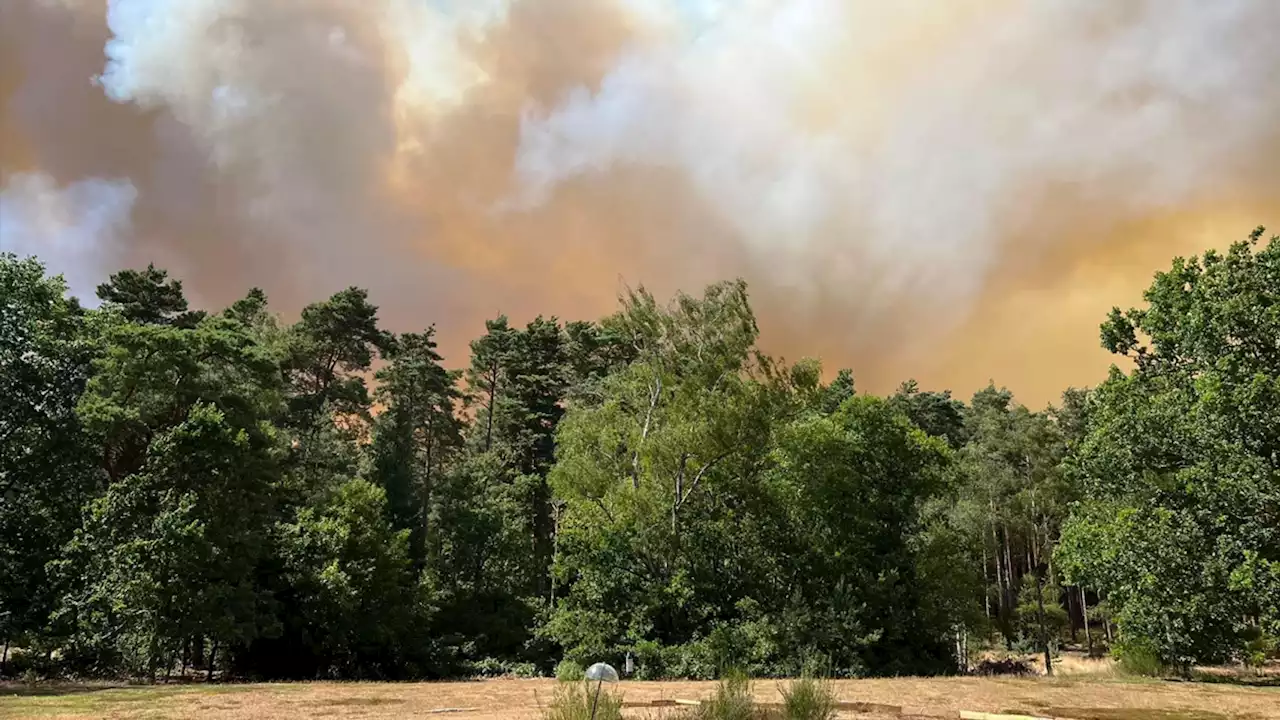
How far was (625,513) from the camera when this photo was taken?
2912cm

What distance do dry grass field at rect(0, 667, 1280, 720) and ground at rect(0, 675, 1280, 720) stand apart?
0.7 inches

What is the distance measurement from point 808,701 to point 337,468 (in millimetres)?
39647

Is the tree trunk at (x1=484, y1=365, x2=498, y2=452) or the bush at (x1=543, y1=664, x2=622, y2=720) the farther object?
the tree trunk at (x1=484, y1=365, x2=498, y2=452)

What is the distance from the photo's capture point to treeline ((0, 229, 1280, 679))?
21.8 meters

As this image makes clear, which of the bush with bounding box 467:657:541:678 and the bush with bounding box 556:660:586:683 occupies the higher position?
the bush with bounding box 556:660:586:683

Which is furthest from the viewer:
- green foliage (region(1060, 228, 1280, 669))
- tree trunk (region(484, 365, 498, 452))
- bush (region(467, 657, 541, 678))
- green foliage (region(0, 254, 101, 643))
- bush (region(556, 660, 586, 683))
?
tree trunk (region(484, 365, 498, 452))

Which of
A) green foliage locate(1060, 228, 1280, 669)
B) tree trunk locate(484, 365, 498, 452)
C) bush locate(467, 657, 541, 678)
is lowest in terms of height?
bush locate(467, 657, 541, 678)

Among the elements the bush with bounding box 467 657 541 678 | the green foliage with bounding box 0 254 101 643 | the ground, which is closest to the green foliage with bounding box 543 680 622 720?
the ground

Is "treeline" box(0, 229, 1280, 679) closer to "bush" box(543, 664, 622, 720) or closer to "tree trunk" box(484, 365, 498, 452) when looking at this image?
"bush" box(543, 664, 622, 720)

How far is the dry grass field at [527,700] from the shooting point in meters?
11.8

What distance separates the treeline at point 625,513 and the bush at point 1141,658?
100 millimetres

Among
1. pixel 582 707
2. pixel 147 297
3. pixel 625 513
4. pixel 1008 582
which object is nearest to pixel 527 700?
pixel 582 707

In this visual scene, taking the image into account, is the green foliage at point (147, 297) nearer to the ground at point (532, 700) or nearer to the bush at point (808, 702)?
the ground at point (532, 700)

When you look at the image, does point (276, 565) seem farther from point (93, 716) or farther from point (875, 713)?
point (875, 713)
